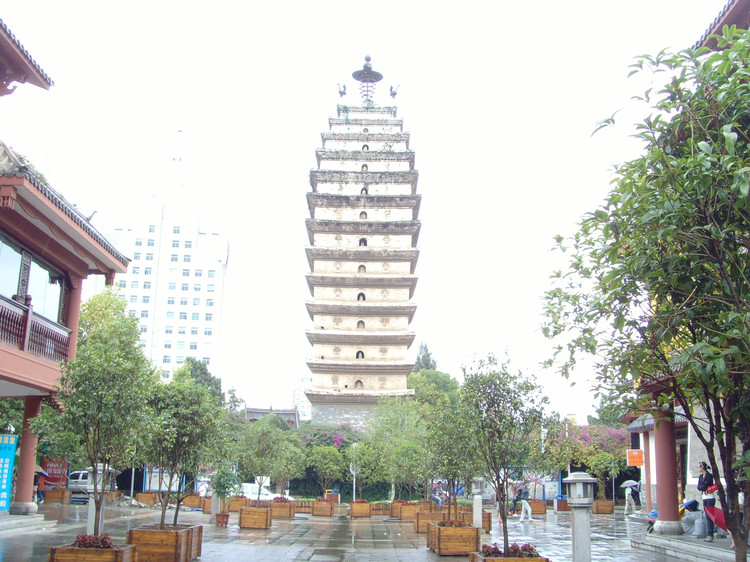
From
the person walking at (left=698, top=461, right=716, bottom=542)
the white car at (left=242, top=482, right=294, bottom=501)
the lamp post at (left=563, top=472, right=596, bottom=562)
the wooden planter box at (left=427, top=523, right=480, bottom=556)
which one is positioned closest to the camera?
the lamp post at (left=563, top=472, right=596, bottom=562)

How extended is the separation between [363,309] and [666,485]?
3517 centimetres

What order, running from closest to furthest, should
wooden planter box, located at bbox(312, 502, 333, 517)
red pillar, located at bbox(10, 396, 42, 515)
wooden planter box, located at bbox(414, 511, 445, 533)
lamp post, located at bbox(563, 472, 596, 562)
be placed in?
lamp post, located at bbox(563, 472, 596, 562)
red pillar, located at bbox(10, 396, 42, 515)
wooden planter box, located at bbox(414, 511, 445, 533)
wooden planter box, located at bbox(312, 502, 333, 517)

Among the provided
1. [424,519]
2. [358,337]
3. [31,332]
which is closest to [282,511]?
[424,519]

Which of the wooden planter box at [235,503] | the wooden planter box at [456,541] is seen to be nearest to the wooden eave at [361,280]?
the wooden planter box at [235,503]

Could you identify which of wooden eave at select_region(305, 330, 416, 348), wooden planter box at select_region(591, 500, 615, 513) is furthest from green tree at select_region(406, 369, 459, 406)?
wooden planter box at select_region(591, 500, 615, 513)

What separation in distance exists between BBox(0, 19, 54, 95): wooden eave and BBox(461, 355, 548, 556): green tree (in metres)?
10.5

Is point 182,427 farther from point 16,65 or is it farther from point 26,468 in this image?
point 16,65

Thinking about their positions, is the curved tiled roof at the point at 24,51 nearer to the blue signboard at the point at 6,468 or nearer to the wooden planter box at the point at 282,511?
the blue signboard at the point at 6,468

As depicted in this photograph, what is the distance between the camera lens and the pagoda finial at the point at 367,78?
201 ft

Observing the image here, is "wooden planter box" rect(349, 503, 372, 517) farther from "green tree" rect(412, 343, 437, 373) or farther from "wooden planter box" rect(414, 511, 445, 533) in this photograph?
"green tree" rect(412, 343, 437, 373)

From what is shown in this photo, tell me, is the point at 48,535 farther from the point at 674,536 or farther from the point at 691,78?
the point at 691,78

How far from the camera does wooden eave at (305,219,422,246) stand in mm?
53391

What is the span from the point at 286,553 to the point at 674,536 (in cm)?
932

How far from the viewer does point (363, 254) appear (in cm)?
5284
